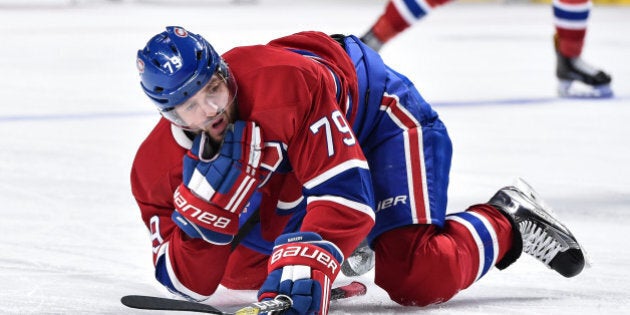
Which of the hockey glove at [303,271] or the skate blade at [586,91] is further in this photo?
the skate blade at [586,91]

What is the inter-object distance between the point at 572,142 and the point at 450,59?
9.19 feet

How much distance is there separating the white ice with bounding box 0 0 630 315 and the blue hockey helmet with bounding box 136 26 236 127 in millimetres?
438

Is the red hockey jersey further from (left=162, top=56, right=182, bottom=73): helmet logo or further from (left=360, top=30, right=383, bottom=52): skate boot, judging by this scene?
(left=360, top=30, right=383, bottom=52): skate boot

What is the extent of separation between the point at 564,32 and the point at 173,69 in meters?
3.37

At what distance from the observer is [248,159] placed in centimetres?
176

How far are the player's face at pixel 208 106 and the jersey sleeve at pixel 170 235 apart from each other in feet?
0.68

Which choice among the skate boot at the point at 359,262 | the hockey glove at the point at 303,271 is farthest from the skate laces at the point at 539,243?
the hockey glove at the point at 303,271

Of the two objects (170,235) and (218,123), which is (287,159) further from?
(170,235)

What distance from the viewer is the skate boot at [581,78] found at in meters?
4.86

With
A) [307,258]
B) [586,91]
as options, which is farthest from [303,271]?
[586,91]

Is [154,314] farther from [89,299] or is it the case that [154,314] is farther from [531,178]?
[531,178]

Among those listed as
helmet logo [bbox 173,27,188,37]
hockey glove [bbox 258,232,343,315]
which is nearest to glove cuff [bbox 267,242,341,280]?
hockey glove [bbox 258,232,343,315]

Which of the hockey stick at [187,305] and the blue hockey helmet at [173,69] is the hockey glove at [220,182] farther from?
the hockey stick at [187,305]

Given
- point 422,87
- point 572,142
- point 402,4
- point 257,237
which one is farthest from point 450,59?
point 257,237
